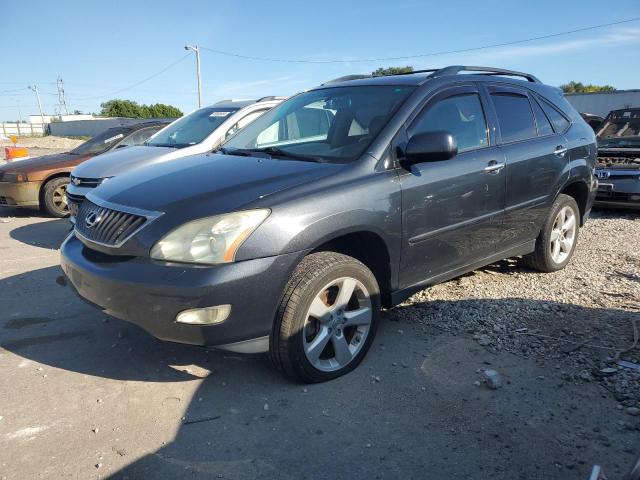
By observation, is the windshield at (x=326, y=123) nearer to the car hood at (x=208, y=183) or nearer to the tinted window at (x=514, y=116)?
the car hood at (x=208, y=183)

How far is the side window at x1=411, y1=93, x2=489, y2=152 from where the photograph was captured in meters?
3.60

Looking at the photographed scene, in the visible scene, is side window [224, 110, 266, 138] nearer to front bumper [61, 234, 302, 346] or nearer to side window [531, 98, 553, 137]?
side window [531, 98, 553, 137]

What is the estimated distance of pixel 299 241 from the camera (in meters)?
2.81

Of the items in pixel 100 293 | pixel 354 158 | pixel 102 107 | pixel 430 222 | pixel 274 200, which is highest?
pixel 102 107

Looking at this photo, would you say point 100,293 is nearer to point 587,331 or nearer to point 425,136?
point 425,136

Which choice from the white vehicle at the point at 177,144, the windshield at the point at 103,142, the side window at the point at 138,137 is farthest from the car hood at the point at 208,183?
the windshield at the point at 103,142

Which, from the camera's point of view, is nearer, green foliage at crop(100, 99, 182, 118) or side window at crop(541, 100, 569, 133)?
side window at crop(541, 100, 569, 133)

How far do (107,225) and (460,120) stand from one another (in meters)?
2.59

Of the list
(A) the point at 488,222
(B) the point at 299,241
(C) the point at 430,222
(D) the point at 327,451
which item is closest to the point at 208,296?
(B) the point at 299,241

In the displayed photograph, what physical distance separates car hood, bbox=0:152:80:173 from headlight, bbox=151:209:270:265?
6.40m

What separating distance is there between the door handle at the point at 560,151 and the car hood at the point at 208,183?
2476mm

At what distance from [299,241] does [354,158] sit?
0.77 metres

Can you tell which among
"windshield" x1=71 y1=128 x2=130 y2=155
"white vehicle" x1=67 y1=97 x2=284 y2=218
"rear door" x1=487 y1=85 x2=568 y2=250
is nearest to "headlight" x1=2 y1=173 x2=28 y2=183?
"windshield" x1=71 y1=128 x2=130 y2=155

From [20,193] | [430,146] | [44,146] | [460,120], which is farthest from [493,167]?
[44,146]
